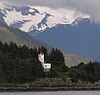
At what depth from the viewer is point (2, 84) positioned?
509 ft

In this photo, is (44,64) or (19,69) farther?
(44,64)

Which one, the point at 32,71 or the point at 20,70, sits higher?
the point at 20,70

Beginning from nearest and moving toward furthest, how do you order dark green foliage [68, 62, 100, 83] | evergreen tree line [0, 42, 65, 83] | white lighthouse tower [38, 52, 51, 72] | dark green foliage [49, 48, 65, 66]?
evergreen tree line [0, 42, 65, 83] → dark green foliage [68, 62, 100, 83] → white lighthouse tower [38, 52, 51, 72] → dark green foliage [49, 48, 65, 66]

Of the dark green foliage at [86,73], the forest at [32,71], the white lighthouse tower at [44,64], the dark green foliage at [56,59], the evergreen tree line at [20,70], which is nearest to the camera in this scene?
the evergreen tree line at [20,70]

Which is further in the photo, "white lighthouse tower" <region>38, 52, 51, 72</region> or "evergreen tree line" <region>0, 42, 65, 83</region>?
"white lighthouse tower" <region>38, 52, 51, 72</region>

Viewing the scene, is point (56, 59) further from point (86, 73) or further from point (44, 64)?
point (86, 73)

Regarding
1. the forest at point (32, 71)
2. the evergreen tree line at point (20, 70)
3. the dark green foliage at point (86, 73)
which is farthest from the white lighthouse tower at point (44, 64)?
the dark green foliage at point (86, 73)

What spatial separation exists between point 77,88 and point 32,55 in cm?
3563

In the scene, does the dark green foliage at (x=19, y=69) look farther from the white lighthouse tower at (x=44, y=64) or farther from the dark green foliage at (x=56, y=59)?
the dark green foliage at (x=56, y=59)

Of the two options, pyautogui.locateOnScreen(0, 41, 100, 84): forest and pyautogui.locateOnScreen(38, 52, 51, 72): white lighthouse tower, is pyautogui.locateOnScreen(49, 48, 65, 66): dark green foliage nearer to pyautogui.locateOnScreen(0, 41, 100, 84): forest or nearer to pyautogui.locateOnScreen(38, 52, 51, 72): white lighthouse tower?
pyautogui.locateOnScreen(38, 52, 51, 72): white lighthouse tower

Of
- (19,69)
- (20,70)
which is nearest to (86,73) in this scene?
(20,70)

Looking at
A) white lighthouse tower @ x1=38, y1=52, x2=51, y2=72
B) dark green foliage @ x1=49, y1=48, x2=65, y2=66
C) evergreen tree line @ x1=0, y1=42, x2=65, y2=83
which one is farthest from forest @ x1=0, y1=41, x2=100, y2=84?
dark green foliage @ x1=49, y1=48, x2=65, y2=66

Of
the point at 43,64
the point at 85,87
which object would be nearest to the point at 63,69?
the point at 43,64

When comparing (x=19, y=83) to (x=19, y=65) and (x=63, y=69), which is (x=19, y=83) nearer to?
(x=19, y=65)
